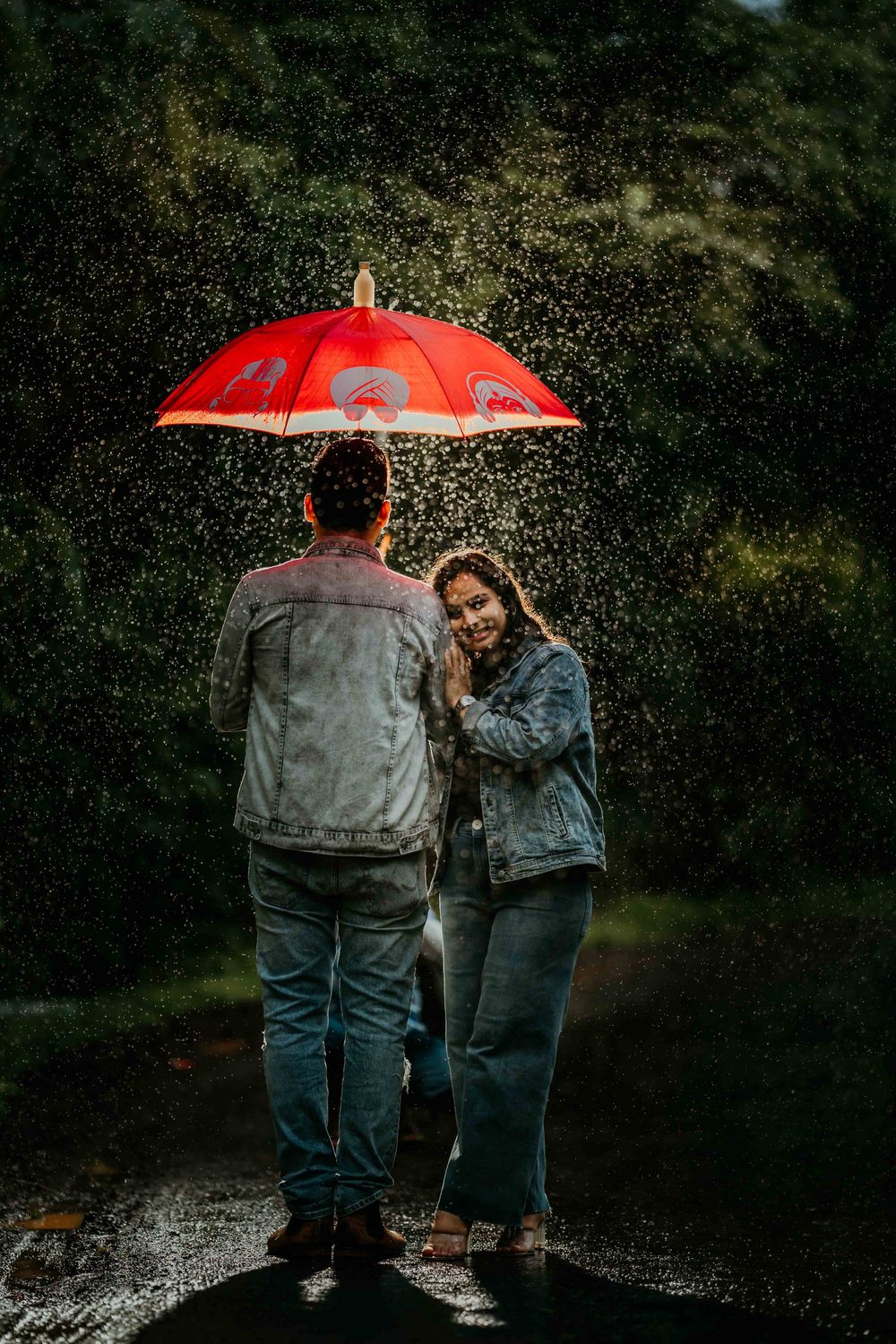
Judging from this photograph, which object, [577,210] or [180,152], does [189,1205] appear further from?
[577,210]

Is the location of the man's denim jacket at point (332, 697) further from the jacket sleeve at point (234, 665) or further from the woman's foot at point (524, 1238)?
the woman's foot at point (524, 1238)

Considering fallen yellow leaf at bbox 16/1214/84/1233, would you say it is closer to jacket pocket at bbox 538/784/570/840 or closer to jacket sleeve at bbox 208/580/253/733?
jacket sleeve at bbox 208/580/253/733

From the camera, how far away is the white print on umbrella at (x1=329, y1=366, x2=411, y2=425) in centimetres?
442

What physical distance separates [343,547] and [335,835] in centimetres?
73

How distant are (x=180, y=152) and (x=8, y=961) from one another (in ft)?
17.7

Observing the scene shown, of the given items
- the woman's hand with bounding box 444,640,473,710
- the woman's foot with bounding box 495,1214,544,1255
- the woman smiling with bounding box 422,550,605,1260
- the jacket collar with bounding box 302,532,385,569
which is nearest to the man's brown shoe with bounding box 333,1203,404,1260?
the woman smiling with bounding box 422,550,605,1260

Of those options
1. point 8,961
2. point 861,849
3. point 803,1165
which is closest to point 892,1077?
point 803,1165

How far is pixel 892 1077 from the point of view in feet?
21.8

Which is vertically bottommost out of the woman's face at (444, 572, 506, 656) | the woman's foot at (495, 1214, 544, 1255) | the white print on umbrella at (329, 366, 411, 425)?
the woman's foot at (495, 1214, 544, 1255)

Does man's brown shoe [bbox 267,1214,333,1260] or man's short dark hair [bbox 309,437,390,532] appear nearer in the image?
man's brown shoe [bbox 267,1214,333,1260]

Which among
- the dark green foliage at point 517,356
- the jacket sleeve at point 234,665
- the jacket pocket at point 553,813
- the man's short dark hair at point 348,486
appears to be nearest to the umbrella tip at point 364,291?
the man's short dark hair at point 348,486

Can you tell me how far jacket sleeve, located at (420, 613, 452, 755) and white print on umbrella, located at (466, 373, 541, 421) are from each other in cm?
74

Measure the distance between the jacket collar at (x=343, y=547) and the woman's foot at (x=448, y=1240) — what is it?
1664 millimetres

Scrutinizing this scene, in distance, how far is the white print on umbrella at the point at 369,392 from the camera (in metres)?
4.42
